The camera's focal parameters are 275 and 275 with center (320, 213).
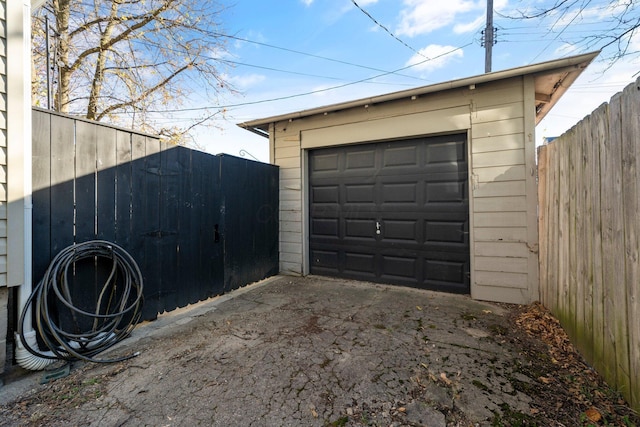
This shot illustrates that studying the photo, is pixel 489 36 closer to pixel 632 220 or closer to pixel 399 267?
pixel 399 267

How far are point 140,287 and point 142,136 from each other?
1529 millimetres

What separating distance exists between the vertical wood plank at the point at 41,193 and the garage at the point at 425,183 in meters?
3.16

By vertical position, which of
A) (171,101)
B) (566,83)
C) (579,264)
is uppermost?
(171,101)

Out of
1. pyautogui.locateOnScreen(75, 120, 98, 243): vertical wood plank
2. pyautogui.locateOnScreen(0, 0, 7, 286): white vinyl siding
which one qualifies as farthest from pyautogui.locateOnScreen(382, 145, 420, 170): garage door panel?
pyautogui.locateOnScreen(0, 0, 7, 286): white vinyl siding

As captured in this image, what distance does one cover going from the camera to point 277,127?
16.5 feet

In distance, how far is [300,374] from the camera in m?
1.95

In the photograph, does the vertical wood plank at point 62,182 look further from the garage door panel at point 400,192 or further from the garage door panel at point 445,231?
the garage door panel at point 445,231

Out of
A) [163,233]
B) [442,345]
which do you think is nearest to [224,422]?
[442,345]

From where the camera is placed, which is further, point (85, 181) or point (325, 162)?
point (325, 162)

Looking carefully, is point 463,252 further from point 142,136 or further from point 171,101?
point 171,101

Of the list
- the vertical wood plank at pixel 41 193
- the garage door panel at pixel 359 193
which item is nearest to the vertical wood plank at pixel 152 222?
the vertical wood plank at pixel 41 193

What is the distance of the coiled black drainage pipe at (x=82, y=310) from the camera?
6.56 feet

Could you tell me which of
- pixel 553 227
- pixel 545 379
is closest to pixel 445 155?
pixel 553 227

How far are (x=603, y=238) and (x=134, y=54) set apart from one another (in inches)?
369
